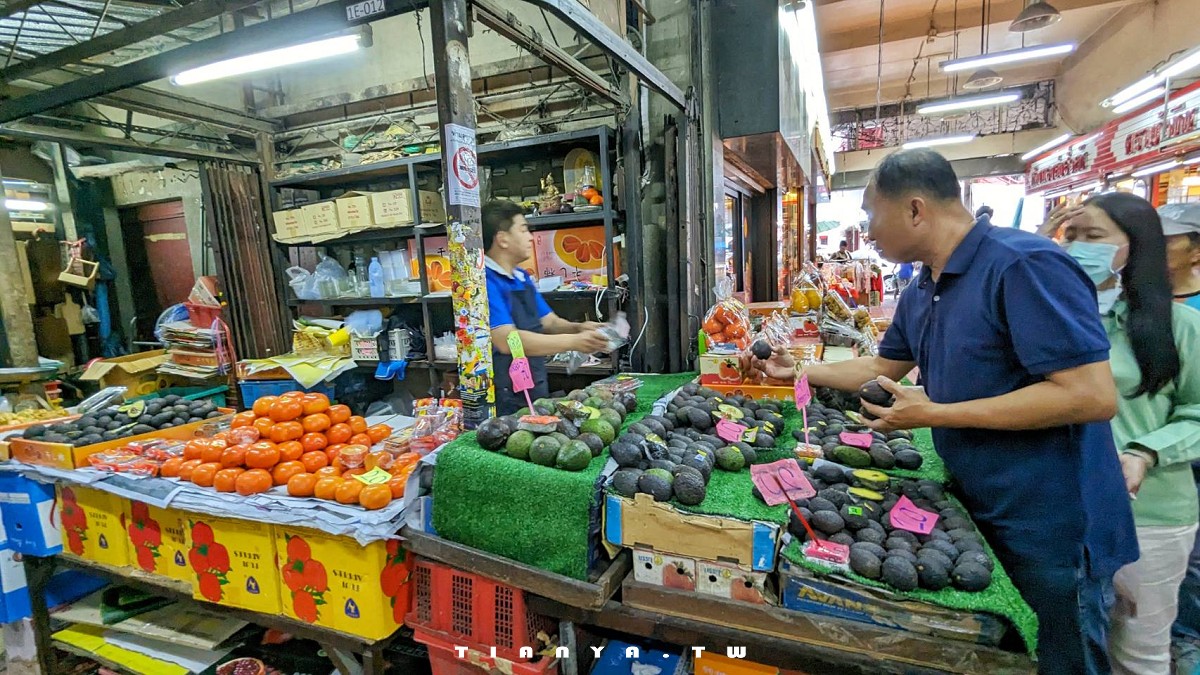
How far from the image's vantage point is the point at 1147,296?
5.22 feet

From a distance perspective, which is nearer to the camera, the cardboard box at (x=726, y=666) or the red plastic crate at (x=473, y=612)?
the cardboard box at (x=726, y=666)

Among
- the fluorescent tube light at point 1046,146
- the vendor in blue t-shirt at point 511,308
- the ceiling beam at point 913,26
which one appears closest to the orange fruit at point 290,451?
the vendor in blue t-shirt at point 511,308

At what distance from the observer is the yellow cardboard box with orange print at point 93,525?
2441 millimetres

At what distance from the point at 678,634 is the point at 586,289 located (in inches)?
113

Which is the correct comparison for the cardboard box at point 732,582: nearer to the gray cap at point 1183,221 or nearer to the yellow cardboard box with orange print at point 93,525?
the gray cap at point 1183,221

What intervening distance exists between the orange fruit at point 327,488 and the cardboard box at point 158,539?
0.67m

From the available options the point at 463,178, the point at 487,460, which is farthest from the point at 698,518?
the point at 463,178

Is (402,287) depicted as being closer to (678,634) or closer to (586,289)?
(586,289)

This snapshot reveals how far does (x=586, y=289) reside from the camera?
4.11m

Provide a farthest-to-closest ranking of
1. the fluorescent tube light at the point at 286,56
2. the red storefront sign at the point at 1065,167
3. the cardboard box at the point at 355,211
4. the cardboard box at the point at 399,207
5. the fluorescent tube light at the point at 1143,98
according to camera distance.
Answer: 1. the red storefront sign at the point at 1065,167
2. the fluorescent tube light at the point at 1143,98
3. the cardboard box at the point at 355,211
4. the cardboard box at the point at 399,207
5. the fluorescent tube light at the point at 286,56

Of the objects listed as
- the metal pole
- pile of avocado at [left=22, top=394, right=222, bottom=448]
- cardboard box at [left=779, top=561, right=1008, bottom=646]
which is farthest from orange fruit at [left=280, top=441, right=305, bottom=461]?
the metal pole

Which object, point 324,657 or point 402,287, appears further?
point 402,287

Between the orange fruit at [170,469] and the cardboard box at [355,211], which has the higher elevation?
the cardboard box at [355,211]

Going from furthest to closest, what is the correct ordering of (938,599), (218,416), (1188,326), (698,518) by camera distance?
1. (218,416)
2. (1188,326)
3. (698,518)
4. (938,599)
